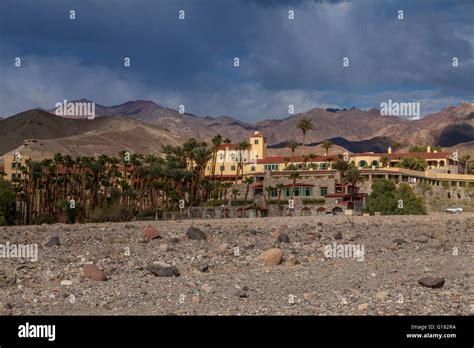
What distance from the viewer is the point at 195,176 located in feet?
277

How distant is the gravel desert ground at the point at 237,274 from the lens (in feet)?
66.8

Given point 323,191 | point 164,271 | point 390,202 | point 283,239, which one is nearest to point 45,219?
point 323,191

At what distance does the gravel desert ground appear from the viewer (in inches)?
802

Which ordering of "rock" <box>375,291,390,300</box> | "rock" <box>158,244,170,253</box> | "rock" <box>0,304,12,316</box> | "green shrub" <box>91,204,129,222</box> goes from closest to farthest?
1. "rock" <box>0,304,12,316</box>
2. "rock" <box>375,291,390,300</box>
3. "rock" <box>158,244,170,253</box>
4. "green shrub" <box>91,204,129,222</box>

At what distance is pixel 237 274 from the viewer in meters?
27.1

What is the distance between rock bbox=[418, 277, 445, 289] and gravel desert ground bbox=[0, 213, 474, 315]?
0.03m

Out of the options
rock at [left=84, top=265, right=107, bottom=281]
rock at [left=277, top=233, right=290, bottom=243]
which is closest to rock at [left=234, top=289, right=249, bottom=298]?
rock at [left=84, top=265, right=107, bottom=281]

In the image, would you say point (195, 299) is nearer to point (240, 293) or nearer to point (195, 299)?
point (195, 299)

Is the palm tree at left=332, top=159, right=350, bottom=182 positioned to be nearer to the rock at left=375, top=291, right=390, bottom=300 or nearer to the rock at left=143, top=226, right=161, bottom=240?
the rock at left=143, top=226, right=161, bottom=240

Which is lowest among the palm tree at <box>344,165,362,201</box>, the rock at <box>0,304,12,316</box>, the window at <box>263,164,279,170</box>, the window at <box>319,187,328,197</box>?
the rock at <box>0,304,12,316</box>

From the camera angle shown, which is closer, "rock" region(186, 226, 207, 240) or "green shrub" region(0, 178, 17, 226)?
"rock" region(186, 226, 207, 240)

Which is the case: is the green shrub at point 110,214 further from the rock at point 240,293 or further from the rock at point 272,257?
the rock at point 240,293

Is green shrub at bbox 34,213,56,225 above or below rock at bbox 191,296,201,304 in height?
above
